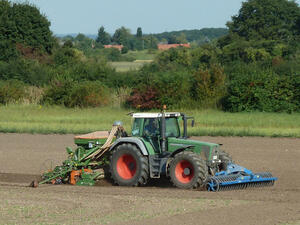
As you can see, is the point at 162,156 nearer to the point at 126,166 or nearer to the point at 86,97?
the point at 126,166

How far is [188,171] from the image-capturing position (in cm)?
1472

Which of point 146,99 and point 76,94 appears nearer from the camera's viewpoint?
point 146,99

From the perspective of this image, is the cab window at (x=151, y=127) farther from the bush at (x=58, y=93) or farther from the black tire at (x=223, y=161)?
the bush at (x=58, y=93)

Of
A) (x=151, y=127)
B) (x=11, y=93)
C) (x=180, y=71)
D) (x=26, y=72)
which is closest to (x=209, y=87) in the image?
(x=180, y=71)

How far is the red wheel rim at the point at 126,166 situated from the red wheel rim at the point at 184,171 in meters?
1.36

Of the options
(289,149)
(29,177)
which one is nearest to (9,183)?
(29,177)

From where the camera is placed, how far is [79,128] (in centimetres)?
2781

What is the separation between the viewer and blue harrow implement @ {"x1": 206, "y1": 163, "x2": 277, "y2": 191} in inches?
573

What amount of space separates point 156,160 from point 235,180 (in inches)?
79.5

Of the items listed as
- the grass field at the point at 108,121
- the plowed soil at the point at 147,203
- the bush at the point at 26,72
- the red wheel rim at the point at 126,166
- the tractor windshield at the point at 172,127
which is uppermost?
the bush at the point at 26,72

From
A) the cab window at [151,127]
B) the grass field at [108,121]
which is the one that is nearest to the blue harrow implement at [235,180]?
the cab window at [151,127]

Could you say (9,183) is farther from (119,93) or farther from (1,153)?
(119,93)

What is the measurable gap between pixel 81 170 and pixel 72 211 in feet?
12.0

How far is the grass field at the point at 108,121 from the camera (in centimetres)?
2617
